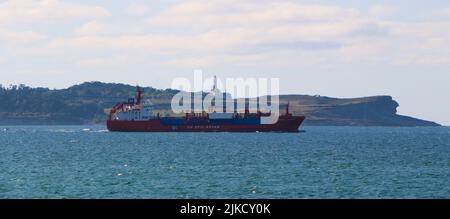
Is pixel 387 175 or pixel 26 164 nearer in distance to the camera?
pixel 387 175

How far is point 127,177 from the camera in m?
65.7

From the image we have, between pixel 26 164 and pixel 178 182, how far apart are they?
26.3m

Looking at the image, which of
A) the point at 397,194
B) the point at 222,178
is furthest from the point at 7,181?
the point at 397,194

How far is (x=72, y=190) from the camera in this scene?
181 ft

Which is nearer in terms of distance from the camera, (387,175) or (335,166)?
(387,175)
